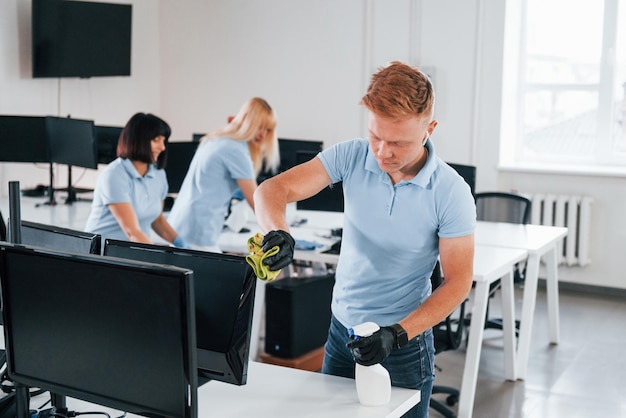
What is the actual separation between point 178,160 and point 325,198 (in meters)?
1.25

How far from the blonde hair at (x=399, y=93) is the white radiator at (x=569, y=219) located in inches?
171

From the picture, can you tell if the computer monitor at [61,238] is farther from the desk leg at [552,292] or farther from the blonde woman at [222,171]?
the desk leg at [552,292]

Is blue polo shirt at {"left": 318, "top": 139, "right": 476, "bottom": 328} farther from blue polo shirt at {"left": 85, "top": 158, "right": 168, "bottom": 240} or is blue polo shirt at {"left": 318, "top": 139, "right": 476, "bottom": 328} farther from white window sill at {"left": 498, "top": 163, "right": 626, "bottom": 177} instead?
white window sill at {"left": 498, "top": 163, "right": 626, "bottom": 177}

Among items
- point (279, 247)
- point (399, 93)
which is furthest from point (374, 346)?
point (399, 93)

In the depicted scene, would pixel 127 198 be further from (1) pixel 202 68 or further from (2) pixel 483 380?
(1) pixel 202 68

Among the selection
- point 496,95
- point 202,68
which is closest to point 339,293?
point 496,95

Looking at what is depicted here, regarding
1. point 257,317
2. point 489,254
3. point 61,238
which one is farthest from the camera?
point 257,317

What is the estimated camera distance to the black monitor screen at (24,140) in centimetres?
566

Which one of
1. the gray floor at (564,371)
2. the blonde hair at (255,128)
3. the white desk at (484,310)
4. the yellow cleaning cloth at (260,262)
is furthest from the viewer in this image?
the blonde hair at (255,128)

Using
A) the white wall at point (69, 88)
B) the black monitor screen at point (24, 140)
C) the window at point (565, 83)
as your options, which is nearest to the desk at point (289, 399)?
the black monitor screen at point (24, 140)

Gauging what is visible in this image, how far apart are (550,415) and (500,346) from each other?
3.63 ft

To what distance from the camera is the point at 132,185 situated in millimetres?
3936

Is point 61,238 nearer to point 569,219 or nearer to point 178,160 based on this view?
point 178,160

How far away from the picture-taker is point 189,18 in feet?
24.5
